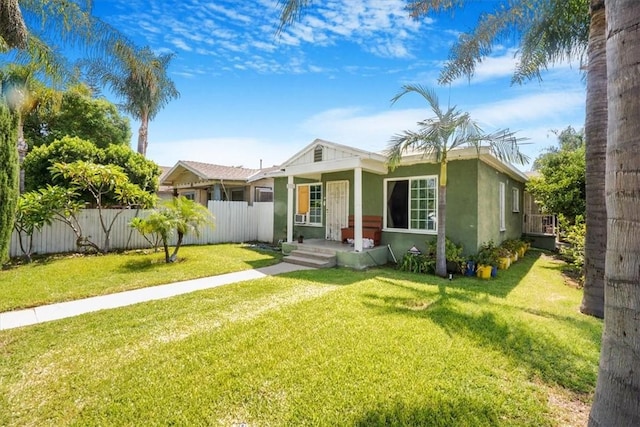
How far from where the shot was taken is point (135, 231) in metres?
12.0

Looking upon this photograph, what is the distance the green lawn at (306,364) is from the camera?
2750 millimetres

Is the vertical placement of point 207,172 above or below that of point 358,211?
above

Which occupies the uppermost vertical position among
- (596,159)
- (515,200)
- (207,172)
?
(207,172)

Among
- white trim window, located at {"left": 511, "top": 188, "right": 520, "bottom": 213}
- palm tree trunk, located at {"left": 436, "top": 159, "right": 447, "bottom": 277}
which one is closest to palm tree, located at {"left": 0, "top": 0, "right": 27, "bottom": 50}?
palm tree trunk, located at {"left": 436, "top": 159, "right": 447, "bottom": 277}

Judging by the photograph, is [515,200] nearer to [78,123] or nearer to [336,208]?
[336,208]

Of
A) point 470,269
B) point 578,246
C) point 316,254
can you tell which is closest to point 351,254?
point 316,254

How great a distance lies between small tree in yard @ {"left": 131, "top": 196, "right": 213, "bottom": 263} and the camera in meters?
8.90

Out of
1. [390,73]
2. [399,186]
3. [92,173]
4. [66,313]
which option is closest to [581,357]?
[399,186]

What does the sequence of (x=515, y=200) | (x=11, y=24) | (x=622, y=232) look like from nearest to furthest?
(x=622, y=232)
(x=11, y=24)
(x=515, y=200)

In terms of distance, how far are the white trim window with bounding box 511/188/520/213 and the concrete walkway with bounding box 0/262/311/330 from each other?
11.4m

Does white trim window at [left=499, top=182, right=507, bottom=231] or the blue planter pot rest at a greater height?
white trim window at [left=499, top=182, right=507, bottom=231]

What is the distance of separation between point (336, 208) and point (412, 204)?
3.15m

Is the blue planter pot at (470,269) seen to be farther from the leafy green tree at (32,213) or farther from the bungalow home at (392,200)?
the leafy green tree at (32,213)

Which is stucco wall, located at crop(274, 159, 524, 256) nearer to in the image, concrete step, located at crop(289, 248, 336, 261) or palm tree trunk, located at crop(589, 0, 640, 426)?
concrete step, located at crop(289, 248, 336, 261)
